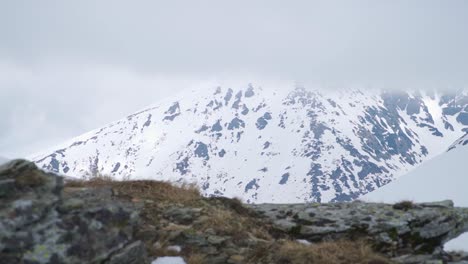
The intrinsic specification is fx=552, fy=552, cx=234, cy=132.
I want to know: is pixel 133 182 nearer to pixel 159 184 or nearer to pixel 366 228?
pixel 159 184

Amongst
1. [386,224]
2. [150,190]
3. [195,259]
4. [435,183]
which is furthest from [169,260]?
[435,183]

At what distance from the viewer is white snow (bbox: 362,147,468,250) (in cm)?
11624

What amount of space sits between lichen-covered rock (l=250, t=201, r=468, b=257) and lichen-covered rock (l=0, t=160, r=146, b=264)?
4717 mm

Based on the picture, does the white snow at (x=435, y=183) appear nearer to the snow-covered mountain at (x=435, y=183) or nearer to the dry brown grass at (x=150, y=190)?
the snow-covered mountain at (x=435, y=183)

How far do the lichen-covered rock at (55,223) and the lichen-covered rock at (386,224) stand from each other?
4.72 meters

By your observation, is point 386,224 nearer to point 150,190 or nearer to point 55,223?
point 150,190

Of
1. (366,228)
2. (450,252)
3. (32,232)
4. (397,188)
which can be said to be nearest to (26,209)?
(32,232)

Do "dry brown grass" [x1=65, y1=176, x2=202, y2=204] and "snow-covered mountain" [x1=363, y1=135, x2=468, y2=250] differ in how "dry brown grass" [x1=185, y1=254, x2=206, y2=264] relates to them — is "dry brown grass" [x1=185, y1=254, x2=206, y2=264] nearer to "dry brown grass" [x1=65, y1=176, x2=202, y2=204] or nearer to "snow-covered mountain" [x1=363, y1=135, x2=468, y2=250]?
"dry brown grass" [x1=65, y1=176, x2=202, y2=204]

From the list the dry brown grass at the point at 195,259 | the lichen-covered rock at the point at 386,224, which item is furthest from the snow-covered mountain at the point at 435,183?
the dry brown grass at the point at 195,259

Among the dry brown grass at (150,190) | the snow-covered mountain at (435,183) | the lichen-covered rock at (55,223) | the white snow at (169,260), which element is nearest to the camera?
the lichen-covered rock at (55,223)

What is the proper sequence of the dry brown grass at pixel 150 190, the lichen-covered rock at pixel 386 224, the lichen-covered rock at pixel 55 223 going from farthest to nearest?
1. the dry brown grass at pixel 150 190
2. the lichen-covered rock at pixel 386 224
3. the lichen-covered rock at pixel 55 223

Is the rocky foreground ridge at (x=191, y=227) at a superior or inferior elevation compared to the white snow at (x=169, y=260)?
superior

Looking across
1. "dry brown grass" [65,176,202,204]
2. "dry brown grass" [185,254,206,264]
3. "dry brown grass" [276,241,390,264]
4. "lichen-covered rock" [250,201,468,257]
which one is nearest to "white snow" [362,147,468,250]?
"lichen-covered rock" [250,201,468,257]

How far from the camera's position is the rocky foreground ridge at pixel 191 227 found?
29.6 ft
